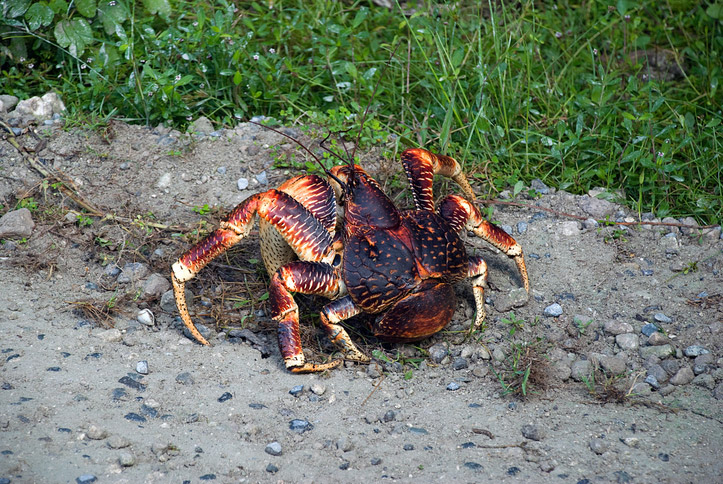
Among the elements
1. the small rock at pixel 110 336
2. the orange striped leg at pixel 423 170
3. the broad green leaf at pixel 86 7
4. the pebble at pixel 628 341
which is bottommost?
the small rock at pixel 110 336

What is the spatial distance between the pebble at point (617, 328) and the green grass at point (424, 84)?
984 mm

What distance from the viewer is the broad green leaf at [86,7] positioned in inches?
180

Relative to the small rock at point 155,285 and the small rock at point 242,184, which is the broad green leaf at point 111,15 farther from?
the small rock at point 155,285

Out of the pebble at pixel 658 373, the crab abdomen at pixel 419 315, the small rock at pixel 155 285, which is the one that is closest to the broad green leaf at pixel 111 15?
the small rock at pixel 155 285

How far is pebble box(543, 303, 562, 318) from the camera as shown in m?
3.51

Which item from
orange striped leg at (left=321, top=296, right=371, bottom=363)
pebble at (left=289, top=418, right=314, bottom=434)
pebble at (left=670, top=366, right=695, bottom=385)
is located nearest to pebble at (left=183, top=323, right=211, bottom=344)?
orange striped leg at (left=321, top=296, right=371, bottom=363)

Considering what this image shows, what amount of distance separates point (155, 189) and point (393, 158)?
4.83 ft

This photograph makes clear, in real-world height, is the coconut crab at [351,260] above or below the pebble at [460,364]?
above

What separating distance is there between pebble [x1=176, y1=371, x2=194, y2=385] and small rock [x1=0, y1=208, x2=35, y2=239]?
143cm

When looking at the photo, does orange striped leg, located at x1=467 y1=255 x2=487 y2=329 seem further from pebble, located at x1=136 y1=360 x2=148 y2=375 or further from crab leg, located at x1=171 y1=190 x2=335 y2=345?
pebble, located at x1=136 y1=360 x2=148 y2=375

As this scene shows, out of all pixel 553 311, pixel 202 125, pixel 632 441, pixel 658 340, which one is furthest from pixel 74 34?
pixel 632 441

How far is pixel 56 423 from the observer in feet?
8.79

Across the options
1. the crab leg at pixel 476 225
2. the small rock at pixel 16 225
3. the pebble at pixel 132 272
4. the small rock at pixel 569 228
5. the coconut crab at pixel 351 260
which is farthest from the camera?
the small rock at pixel 569 228

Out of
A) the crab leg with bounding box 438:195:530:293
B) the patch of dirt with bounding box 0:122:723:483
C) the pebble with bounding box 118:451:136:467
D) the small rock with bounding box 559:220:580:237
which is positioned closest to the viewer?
the pebble with bounding box 118:451:136:467
